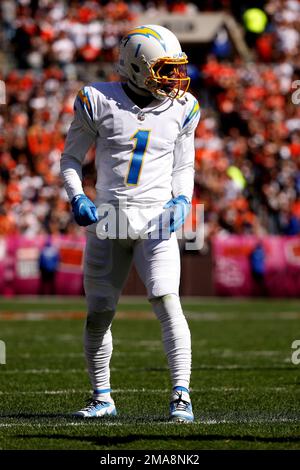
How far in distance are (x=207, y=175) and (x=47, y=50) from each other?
4070 millimetres

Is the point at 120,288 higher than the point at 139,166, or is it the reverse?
the point at 139,166

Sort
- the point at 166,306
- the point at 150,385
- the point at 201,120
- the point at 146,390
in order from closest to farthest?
the point at 166,306 → the point at 146,390 → the point at 150,385 → the point at 201,120

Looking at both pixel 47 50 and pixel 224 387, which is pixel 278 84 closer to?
pixel 47 50

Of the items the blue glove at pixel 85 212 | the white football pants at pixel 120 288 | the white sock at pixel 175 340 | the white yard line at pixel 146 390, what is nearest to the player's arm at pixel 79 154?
the blue glove at pixel 85 212

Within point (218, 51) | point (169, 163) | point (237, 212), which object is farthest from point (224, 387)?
point (218, 51)

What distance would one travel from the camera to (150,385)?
6.82 meters

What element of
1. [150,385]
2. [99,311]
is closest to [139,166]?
[99,311]

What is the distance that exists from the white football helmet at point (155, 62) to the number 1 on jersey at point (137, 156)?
0.69 ft

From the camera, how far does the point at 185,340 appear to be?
5.05 metres

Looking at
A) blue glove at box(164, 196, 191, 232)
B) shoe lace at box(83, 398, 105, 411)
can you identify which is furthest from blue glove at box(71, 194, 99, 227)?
shoe lace at box(83, 398, 105, 411)

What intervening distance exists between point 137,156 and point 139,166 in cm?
5

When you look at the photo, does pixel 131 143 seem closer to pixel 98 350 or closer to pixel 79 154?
pixel 79 154

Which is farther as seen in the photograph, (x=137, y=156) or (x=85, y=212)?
(x=137, y=156)
